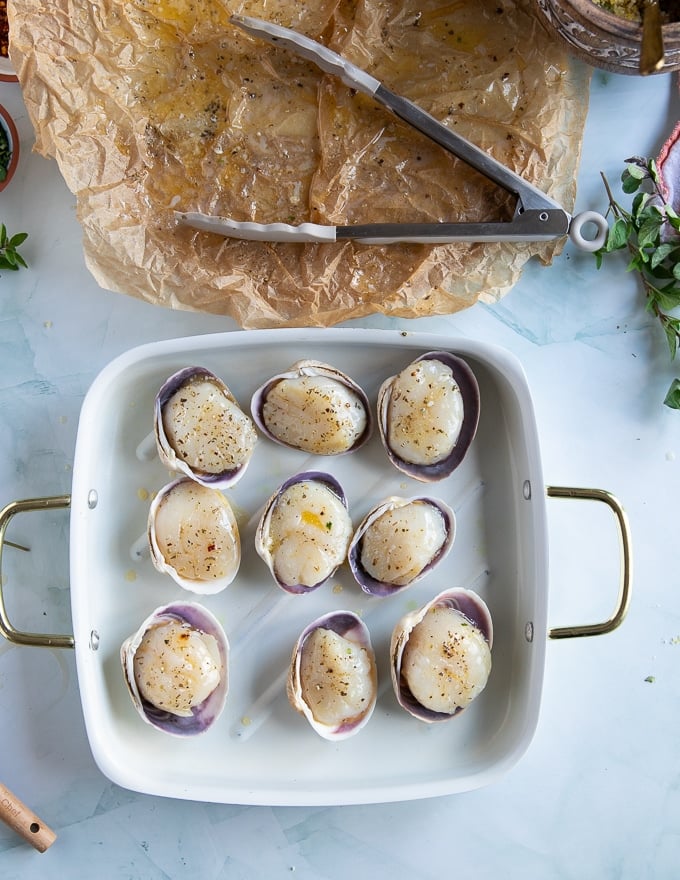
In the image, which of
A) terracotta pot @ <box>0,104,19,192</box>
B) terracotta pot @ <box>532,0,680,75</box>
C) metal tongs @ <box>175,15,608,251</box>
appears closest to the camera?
terracotta pot @ <box>532,0,680,75</box>

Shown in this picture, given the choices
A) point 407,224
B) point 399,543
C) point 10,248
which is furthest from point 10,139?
point 399,543

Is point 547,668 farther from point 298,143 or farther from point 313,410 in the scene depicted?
point 298,143

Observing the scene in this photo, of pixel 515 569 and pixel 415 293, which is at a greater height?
pixel 415 293

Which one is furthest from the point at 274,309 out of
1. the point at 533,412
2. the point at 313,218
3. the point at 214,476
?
the point at 533,412

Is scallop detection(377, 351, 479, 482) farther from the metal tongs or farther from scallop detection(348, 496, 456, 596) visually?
the metal tongs

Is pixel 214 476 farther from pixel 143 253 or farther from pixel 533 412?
pixel 533 412

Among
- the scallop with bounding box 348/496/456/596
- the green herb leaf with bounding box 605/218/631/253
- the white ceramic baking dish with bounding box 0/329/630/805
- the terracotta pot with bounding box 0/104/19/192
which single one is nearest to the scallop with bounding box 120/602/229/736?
the white ceramic baking dish with bounding box 0/329/630/805

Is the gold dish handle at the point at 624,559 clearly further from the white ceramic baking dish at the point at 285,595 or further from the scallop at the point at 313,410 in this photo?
the scallop at the point at 313,410
